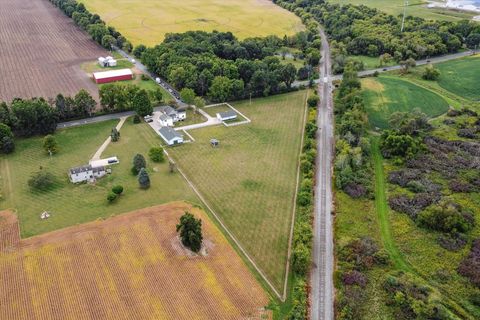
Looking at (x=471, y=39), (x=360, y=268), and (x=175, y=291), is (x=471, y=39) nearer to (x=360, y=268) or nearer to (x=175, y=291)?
(x=360, y=268)

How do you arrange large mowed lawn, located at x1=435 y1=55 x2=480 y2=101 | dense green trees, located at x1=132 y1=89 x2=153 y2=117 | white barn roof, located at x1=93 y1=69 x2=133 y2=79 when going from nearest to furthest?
dense green trees, located at x1=132 y1=89 x2=153 y2=117, white barn roof, located at x1=93 y1=69 x2=133 y2=79, large mowed lawn, located at x1=435 y1=55 x2=480 y2=101

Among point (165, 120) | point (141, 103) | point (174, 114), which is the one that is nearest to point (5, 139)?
A: point (141, 103)

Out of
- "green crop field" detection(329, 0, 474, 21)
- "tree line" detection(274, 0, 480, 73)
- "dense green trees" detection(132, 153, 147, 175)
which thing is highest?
"green crop field" detection(329, 0, 474, 21)

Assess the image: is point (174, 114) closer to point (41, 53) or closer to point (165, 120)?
point (165, 120)

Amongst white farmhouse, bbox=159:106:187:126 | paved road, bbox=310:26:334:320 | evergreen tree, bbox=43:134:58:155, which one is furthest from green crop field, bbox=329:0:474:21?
evergreen tree, bbox=43:134:58:155

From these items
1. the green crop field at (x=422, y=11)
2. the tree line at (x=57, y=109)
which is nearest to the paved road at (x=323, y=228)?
the tree line at (x=57, y=109)

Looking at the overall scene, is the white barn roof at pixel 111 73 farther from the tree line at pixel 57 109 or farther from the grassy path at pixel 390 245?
the grassy path at pixel 390 245

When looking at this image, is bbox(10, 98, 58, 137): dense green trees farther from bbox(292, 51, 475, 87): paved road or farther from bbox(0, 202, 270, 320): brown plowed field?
bbox(292, 51, 475, 87): paved road

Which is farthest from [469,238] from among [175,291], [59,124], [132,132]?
[59,124]
